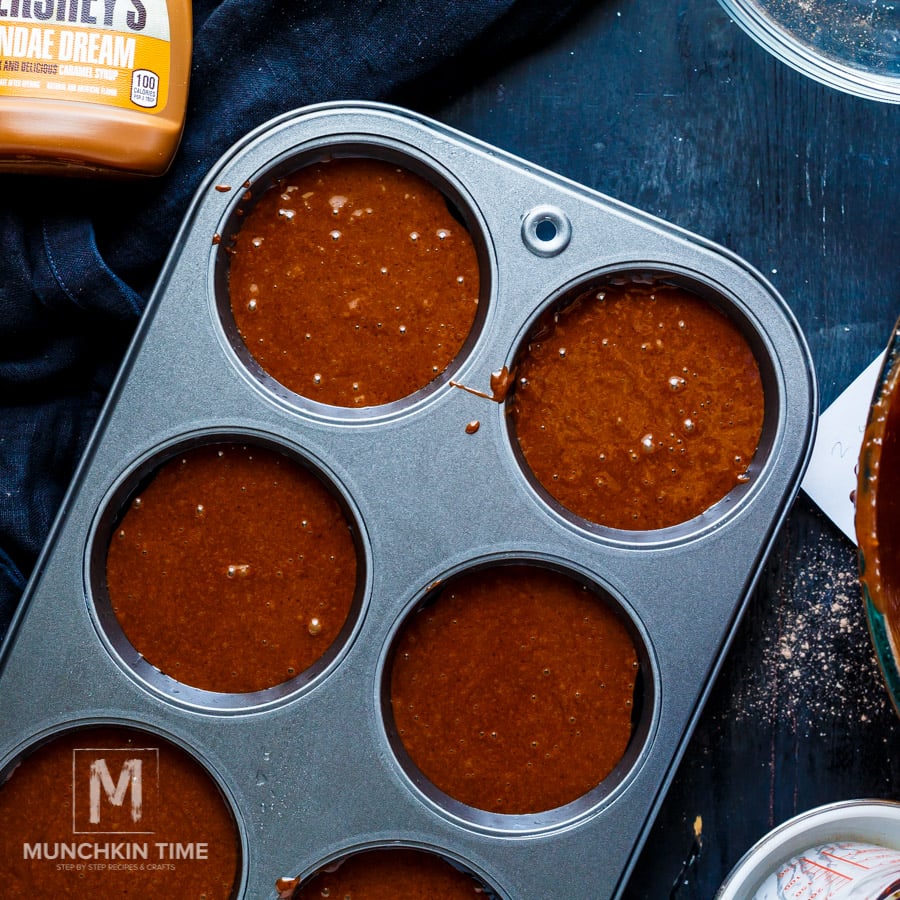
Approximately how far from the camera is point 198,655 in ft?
4.19

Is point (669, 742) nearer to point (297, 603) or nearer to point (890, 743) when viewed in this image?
point (890, 743)

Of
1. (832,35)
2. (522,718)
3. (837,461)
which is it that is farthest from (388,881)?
(832,35)

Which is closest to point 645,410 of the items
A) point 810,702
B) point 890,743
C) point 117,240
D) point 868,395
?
point 868,395

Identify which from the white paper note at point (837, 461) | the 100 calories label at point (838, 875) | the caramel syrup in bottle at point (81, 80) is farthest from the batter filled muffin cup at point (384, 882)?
the caramel syrup in bottle at point (81, 80)

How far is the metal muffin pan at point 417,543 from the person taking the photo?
1221 mm

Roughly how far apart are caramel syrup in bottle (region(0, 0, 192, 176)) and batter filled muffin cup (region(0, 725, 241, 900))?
0.74 m

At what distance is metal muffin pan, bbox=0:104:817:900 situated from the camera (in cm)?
122

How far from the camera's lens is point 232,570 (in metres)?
1.27

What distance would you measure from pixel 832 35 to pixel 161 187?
3.21 feet

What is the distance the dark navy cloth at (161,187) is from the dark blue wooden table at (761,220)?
97 mm

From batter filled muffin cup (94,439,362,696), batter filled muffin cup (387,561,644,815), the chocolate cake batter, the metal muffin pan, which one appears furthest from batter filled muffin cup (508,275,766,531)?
the chocolate cake batter

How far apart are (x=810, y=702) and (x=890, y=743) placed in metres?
0.13

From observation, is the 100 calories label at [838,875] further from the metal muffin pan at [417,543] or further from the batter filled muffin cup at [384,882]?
the batter filled muffin cup at [384,882]

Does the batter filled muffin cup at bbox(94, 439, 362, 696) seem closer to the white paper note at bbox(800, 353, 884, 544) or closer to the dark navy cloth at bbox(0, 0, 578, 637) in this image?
the dark navy cloth at bbox(0, 0, 578, 637)
